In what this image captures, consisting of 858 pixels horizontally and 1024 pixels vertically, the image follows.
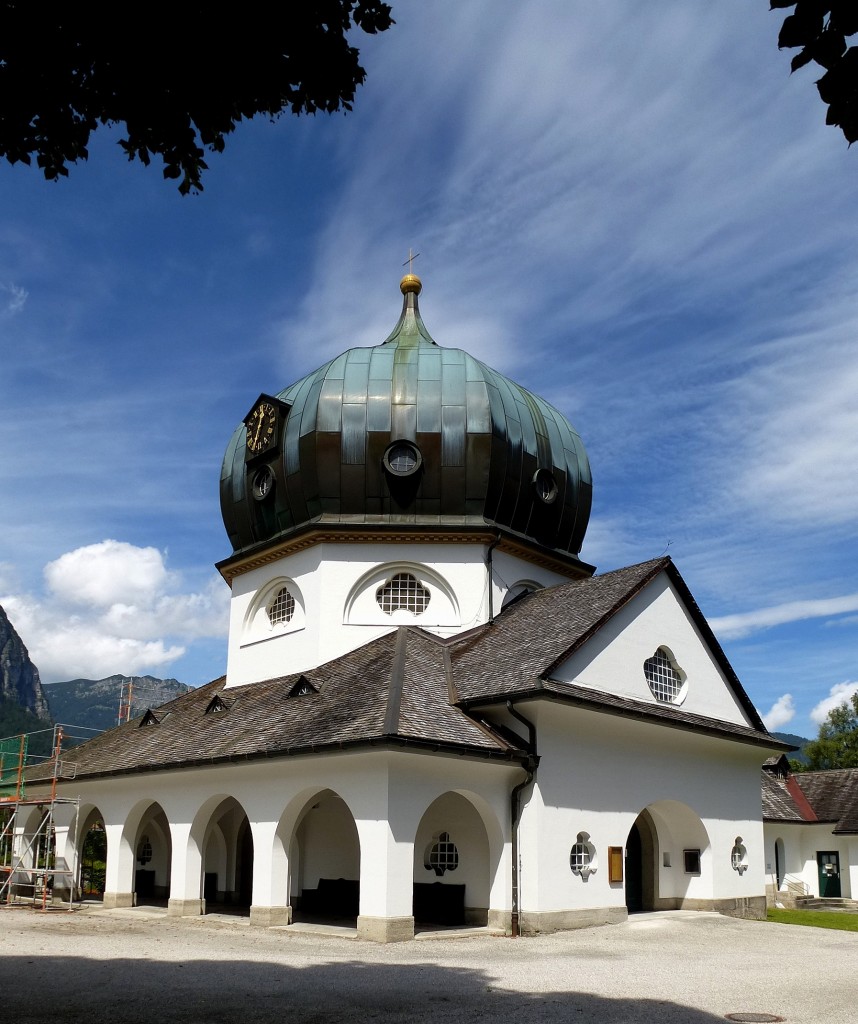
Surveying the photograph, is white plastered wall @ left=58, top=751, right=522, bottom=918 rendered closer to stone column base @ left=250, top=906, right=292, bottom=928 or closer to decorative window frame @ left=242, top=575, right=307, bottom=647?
stone column base @ left=250, top=906, right=292, bottom=928

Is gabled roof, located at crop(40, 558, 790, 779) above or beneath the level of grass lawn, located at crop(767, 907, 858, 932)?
above

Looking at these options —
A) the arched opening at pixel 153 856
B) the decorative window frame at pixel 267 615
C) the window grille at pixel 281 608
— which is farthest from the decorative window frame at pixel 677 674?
the arched opening at pixel 153 856

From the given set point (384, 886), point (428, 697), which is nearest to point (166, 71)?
point (384, 886)

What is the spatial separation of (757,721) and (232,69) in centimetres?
2121

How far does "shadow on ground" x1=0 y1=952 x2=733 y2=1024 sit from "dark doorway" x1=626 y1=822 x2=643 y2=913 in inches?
420

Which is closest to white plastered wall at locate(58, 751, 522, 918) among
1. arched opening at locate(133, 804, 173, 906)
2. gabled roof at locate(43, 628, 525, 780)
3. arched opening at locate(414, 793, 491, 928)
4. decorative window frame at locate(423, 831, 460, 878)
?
arched opening at locate(414, 793, 491, 928)

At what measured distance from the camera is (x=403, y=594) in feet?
79.0

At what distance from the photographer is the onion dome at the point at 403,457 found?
23.9 metres

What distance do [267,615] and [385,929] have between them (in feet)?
36.6

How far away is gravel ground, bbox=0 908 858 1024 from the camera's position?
10281 mm

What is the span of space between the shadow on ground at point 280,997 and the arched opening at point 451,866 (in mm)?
5529

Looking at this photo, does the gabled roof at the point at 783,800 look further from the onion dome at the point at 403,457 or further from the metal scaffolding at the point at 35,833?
the metal scaffolding at the point at 35,833

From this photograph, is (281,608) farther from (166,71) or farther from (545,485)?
(166,71)

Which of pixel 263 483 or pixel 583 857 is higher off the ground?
pixel 263 483
